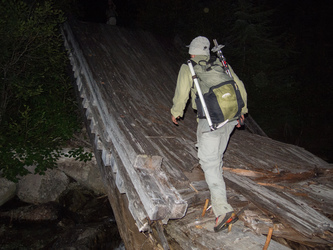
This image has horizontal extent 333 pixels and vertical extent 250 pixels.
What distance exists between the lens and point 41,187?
6.54 m

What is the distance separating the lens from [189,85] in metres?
2.96

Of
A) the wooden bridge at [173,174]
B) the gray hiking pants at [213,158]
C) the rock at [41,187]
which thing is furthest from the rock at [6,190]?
the gray hiking pants at [213,158]

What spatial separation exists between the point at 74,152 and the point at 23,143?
4.88 feet

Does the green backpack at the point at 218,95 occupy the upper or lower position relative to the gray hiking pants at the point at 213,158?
upper

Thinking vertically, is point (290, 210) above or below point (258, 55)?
below

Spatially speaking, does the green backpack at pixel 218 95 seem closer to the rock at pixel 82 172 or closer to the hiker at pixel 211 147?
the hiker at pixel 211 147

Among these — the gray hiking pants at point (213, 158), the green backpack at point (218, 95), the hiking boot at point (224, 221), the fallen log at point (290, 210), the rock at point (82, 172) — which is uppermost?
the green backpack at point (218, 95)

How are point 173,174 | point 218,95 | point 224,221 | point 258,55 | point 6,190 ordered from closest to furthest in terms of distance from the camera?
point 224,221, point 218,95, point 173,174, point 6,190, point 258,55

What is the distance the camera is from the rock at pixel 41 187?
6.45 metres

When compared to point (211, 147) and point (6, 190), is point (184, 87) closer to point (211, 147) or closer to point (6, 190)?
point (211, 147)

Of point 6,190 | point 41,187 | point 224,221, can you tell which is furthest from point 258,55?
point 6,190

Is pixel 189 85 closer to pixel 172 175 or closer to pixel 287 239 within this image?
pixel 172 175

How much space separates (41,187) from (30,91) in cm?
290

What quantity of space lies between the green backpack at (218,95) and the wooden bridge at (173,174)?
94 centimetres
